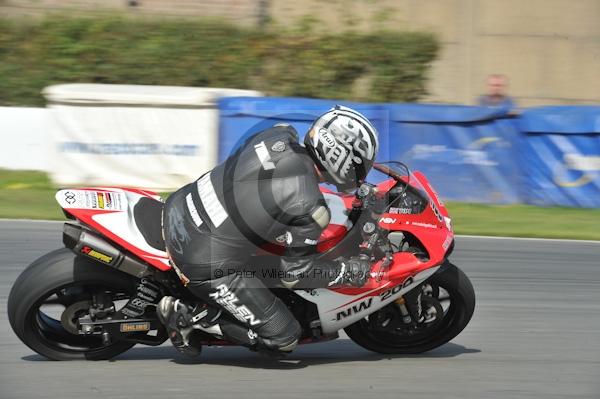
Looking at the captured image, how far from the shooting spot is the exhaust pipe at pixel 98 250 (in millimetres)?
4895

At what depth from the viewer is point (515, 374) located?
5305mm

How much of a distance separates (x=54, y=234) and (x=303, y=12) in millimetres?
8964

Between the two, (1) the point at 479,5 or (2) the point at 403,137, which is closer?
(2) the point at 403,137

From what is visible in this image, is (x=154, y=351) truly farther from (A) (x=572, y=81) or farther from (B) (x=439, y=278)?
(A) (x=572, y=81)


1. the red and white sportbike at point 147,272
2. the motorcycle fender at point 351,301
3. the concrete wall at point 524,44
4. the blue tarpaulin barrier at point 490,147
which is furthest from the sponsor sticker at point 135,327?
the concrete wall at point 524,44

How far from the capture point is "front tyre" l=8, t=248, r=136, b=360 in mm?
4949

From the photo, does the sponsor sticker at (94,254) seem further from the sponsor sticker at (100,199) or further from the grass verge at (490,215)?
the grass verge at (490,215)

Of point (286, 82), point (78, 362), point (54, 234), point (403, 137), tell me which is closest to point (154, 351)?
point (78, 362)

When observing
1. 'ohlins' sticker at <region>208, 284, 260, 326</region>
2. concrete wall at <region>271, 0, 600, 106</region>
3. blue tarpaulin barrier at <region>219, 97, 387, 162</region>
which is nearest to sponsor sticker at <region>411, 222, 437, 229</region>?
'ohlins' sticker at <region>208, 284, 260, 326</region>

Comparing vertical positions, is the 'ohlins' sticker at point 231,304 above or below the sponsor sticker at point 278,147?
below

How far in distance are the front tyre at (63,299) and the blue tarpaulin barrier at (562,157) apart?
22.3 feet

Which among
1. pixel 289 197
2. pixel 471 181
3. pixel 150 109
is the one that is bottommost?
pixel 471 181

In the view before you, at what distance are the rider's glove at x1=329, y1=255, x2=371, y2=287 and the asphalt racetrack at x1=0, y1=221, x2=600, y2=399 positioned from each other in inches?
21.7

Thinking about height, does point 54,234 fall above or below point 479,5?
below
